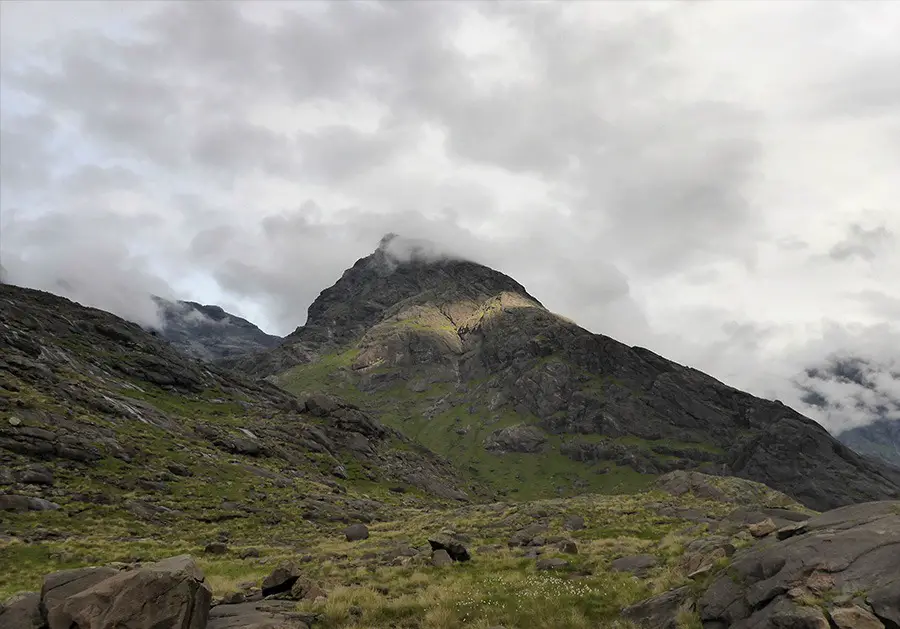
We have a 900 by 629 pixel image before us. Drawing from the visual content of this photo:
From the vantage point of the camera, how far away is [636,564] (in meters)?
23.5

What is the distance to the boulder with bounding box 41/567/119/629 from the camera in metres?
13.9

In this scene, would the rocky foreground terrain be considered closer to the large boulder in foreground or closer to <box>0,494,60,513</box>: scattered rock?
the large boulder in foreground

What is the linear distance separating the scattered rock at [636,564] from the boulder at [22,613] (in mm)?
21002

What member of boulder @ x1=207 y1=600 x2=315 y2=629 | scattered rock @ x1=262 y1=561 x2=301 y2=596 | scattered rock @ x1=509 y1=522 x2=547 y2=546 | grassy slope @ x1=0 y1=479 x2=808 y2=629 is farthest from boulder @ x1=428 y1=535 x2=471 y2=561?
boulder @ x1=207 y1=600 x2=315 y2=629

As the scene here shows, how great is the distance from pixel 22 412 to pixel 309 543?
49531 mm

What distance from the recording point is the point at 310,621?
15602 mm

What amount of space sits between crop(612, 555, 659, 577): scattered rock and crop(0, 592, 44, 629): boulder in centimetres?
2100

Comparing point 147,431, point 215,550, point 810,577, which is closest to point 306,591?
point 810,577

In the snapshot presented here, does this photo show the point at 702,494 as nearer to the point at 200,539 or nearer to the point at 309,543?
the point at 309,543

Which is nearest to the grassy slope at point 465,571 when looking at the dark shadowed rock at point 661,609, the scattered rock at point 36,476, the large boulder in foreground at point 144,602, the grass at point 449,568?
the grass at point 449,568

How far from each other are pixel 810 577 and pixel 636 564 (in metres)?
10.9

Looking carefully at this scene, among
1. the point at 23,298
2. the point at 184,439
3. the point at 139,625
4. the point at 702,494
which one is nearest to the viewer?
the point at 139,625

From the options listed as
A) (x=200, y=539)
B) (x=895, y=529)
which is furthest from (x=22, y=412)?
(x=895, y=529)

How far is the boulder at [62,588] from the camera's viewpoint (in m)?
13.9
